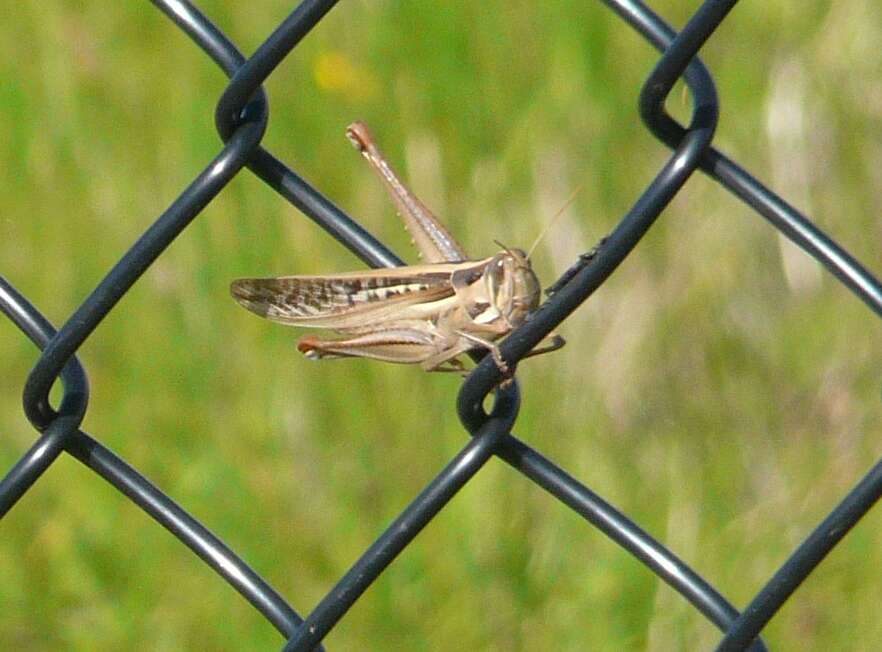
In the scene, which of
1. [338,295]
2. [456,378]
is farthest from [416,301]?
[456,378]

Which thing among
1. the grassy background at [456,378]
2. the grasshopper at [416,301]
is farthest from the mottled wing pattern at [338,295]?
the grassy background at [456,378]

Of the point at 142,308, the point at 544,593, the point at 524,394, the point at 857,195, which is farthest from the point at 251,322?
the point at 857,195

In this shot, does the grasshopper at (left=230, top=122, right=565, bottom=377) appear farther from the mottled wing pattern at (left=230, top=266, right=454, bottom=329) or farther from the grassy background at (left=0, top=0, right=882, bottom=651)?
the grassy background at (left=0, top=0, right=882, bottom=651)

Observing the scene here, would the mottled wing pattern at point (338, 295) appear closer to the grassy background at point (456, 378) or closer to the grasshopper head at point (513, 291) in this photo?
the grasshopper head at point (513, 291)

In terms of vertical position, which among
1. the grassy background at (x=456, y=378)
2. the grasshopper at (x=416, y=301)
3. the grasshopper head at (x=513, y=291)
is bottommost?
the grassy background at (x=456, y=378)

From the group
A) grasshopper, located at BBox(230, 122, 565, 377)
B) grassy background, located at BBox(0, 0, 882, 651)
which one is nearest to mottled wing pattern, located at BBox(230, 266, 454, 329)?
grasshopper, located at BBox(230, 122, 565, 377)

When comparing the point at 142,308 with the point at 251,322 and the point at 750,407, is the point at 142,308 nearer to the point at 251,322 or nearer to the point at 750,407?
the point at 251,322
